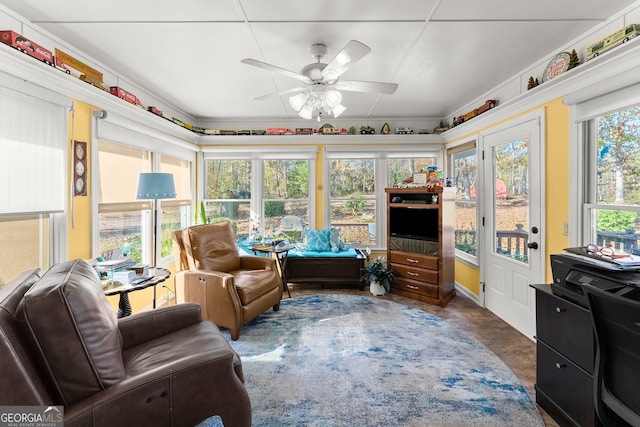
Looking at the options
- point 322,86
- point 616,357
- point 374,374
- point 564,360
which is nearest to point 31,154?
point 322,86

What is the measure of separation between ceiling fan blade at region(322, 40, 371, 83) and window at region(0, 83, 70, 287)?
1949 mm

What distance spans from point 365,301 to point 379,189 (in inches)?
69.6

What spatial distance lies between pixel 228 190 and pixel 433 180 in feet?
9.82

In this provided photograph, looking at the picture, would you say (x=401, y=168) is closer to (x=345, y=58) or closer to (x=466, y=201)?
(x=466, y=201)

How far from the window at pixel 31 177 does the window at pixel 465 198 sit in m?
4.11

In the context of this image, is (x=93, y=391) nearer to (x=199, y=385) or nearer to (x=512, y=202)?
(x=199, y=385)

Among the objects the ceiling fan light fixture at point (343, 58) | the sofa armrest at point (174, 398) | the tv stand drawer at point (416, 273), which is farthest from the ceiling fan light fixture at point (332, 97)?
the tv stand drawer at point (416, 273)

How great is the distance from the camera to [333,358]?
2.44 meters

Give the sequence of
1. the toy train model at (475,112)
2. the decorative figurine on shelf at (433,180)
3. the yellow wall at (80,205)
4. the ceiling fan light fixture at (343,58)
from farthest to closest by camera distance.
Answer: the decorative figurine on shelf at (433,180) → the toy train model at (475,112) → the yellow wall at (80,205) → the ceiling fan light fixture at (343,58)

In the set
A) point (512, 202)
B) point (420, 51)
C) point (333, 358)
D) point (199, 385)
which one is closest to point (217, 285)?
point (333, 358)

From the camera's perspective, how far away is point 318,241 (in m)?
4.52

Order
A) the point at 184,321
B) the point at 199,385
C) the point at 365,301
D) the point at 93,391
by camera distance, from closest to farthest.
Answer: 1. the point at 93,391
2. the point at 199,385
3. the point at 184,321
4. the point at 365,301

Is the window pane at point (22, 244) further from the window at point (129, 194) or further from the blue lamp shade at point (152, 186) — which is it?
the blue lamp shade at point (152, 186)

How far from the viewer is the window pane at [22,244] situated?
6.67ft
